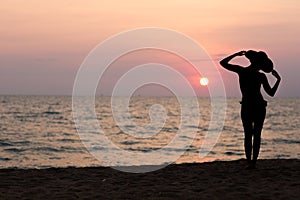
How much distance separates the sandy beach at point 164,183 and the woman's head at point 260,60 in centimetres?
231

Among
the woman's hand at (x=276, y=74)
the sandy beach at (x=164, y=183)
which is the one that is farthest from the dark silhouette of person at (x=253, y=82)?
the sandy beach at (x=164, y=183)

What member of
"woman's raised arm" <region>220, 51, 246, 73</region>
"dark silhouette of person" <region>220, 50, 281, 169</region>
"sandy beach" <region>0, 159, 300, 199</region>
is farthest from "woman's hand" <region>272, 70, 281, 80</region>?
"sandy beach" <region>0, 159, 300, 199</region>

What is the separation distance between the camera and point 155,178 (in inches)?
393

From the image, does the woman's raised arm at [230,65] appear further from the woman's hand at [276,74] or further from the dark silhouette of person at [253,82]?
the woman's hand at [276,74]

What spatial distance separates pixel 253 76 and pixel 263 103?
0.62m

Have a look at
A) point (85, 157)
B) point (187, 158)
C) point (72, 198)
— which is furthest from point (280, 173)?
point (85, 157)

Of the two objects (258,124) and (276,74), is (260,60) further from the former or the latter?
(258,124)

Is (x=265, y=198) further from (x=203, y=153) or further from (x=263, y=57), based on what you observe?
(x=203, y=153)

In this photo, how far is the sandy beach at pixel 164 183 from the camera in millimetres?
8188

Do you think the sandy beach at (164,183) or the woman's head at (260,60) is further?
the woman's head at (260,60)

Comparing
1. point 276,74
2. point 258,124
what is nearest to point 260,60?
point 276,74

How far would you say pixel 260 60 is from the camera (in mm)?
9438

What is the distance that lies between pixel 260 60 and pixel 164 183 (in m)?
3.25

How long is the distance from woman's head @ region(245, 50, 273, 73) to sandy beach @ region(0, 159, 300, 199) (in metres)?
2.31
